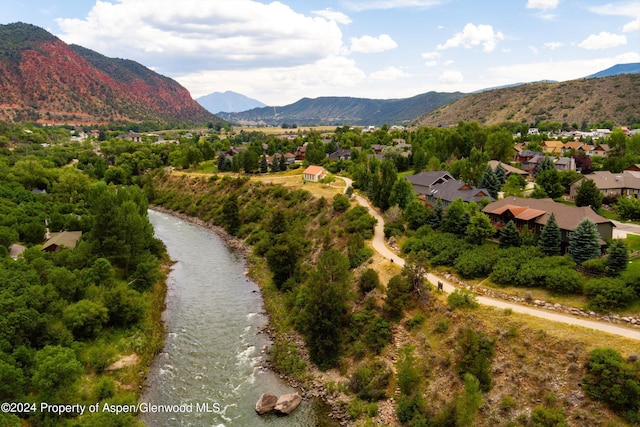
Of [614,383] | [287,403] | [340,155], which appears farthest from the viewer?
[340,155]

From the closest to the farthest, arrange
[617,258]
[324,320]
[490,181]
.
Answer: [617,258], [324,320], [490,181]

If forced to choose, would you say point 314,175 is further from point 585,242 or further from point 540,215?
point 585,242

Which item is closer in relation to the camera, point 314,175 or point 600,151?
point 314,175

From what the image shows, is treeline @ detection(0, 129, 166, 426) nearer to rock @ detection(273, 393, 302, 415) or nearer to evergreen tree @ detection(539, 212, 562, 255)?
rock @ detection(273, 393, 302, 415)

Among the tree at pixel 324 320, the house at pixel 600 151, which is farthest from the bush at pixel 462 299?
the house at pixel 600 151

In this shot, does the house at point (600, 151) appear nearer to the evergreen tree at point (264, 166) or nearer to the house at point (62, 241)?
the evergreen tree at point (264, 166)

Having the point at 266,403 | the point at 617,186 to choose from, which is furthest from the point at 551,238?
the point at 266,403

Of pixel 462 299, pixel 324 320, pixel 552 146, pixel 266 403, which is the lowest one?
pixel 266 403
